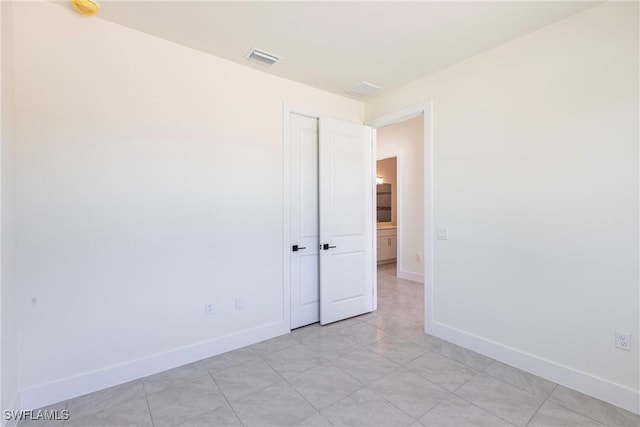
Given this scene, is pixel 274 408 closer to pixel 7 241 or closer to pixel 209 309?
pixel 209 309

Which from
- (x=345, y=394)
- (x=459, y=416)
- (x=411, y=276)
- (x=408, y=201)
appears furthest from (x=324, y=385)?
(x=408, y=201)

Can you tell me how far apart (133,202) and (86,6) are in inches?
Answer: 53.5

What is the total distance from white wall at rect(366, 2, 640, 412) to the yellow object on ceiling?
2939 mm

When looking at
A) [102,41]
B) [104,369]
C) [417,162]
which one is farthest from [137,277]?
[417,162]

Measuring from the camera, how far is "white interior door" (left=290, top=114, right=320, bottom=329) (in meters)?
3.26

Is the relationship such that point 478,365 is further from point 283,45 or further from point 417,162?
point 417,162

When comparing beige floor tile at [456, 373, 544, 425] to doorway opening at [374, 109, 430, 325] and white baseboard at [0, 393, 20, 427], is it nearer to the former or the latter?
doorway opening at [374, 109, 430, 325]

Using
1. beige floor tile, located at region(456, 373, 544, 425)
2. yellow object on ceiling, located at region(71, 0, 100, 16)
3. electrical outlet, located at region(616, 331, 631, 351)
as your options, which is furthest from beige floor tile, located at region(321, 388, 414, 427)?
yellow object on ceiling, located at region(71, 0, 100, 16)

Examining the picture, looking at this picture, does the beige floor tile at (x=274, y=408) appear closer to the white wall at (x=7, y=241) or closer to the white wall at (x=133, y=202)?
the white wall at (x=133, y=202)

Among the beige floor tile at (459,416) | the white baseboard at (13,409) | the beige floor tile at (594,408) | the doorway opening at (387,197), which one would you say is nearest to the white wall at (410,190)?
the doorway opening at (387,197)

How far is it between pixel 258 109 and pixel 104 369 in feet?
8.40

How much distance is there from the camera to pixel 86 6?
6.48ft

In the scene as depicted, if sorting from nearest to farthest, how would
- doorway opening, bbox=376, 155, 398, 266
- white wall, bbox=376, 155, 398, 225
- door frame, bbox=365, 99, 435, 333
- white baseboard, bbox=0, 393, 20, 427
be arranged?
white baseboard, bbox=0, 393, 20, 427, door frame, bbox=365, 99, 435, 333, doorway opening, bbox=376, 155, 398, 266, white wall, bbox=376, 155, 398, 225

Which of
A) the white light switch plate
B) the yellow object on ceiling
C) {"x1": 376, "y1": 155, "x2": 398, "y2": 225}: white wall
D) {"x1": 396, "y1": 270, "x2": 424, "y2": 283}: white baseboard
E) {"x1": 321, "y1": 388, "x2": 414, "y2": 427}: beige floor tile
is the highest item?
the yellow object on ceiling
